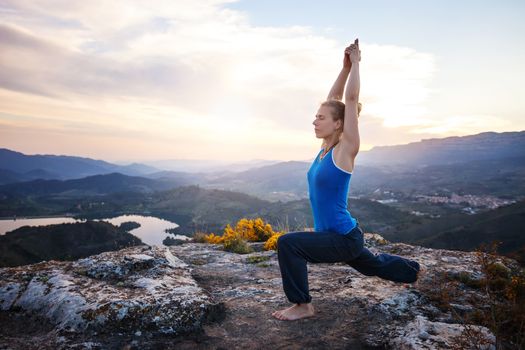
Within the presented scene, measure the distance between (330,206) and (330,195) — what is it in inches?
5.9

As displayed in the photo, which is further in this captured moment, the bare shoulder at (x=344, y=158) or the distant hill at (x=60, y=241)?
the distant hill at (x=60, y=241)

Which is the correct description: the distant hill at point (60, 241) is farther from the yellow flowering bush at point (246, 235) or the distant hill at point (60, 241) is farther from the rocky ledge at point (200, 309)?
the rocky ledge at point (200, 309)

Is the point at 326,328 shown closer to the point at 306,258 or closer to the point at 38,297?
the point at 306,258

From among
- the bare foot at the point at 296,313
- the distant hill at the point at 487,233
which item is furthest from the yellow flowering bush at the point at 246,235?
the distant hill at the point at 487,233

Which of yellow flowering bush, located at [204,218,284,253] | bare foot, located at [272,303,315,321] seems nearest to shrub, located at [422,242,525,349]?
bare foot, located at [272,303,315,321]

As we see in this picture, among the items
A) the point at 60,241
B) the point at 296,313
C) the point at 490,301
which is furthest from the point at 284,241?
the point at 60,241

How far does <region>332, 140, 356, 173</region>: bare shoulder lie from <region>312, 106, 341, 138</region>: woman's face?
1.06 ft

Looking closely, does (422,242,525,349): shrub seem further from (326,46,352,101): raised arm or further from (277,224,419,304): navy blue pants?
(326,46,352,101): raised arm

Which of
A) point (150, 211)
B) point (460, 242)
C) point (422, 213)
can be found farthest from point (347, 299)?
point (150, 211)

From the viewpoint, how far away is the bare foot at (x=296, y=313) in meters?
4.01

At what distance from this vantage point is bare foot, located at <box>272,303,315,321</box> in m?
4.01

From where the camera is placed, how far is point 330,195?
12.3 ft

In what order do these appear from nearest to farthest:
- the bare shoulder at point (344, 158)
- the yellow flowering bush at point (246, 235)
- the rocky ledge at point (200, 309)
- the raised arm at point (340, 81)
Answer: the rocky ledge at point (200, 309) → the bare shoulder at point (344, 158) → the raised arm at point (340, 81) → the yellow flowering bush at point (246, 235)

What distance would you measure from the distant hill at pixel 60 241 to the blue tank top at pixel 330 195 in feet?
266
